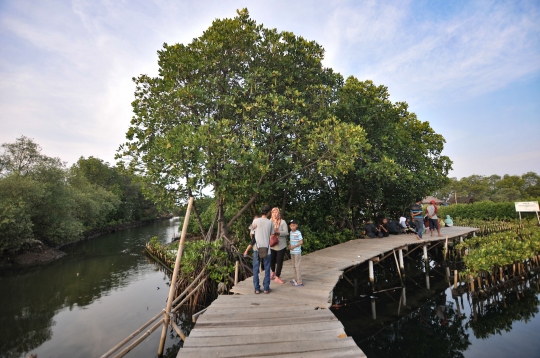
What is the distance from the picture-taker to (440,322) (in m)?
9.95

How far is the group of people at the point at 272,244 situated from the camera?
6.98 metres

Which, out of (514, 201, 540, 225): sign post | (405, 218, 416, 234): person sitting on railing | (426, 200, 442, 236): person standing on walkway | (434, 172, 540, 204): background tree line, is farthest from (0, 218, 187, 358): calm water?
(434, 172, 540, 204): background tree line

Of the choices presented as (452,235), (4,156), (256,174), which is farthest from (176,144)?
(4,156)

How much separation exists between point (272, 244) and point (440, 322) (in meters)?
6.99

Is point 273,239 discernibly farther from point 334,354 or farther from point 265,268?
point 334,354

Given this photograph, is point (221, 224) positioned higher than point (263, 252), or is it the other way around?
point (221, 224)

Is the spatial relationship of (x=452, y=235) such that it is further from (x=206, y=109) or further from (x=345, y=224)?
(x=206, y=109)

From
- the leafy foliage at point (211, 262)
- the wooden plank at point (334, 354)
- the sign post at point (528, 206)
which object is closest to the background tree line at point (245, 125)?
the leafy foliage at point (211, 262)

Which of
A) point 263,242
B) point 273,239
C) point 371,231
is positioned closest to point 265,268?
point 263,242

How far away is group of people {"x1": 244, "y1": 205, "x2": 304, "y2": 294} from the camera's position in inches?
275

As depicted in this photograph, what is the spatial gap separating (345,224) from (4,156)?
115 ft

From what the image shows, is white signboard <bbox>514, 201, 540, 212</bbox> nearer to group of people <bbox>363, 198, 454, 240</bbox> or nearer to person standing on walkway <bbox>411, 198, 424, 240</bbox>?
group of people <bbox>363, 198, 454, 240</bbox>

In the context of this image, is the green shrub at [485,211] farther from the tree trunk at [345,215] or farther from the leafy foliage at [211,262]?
the leafy foliage at [211,262]

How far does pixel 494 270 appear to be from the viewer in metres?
12.4
